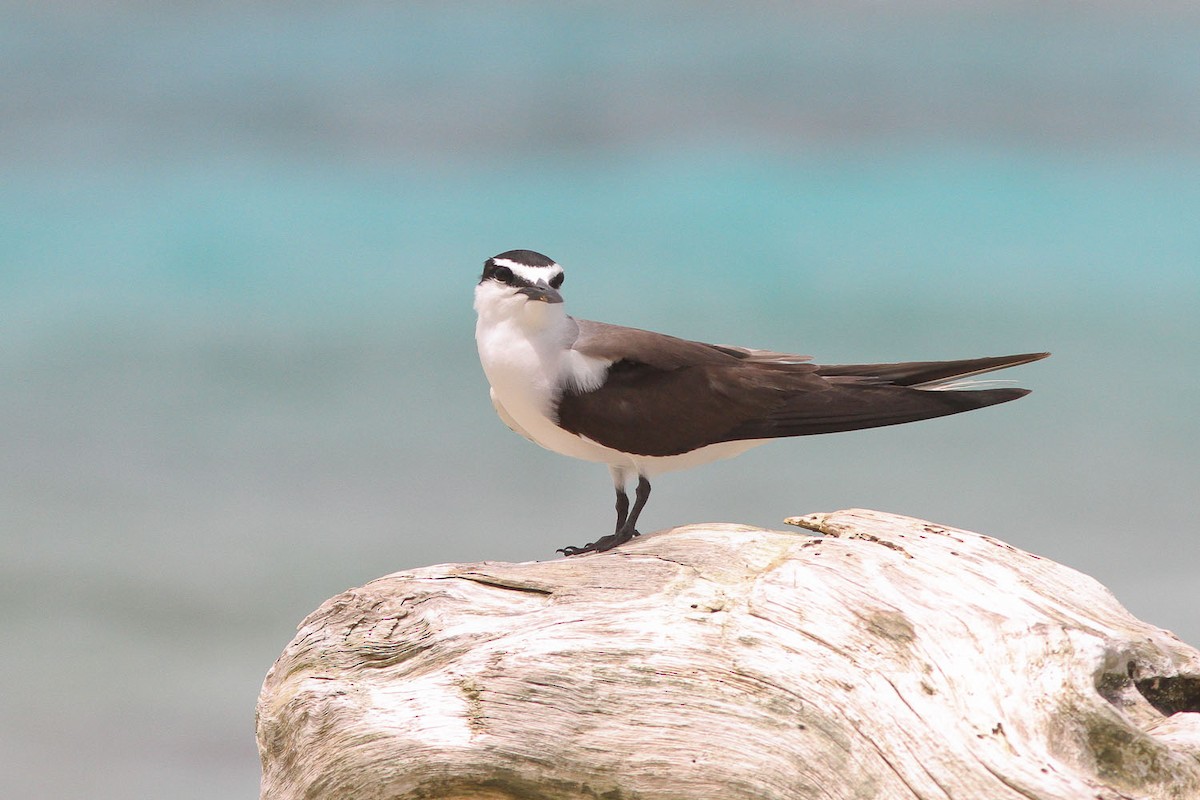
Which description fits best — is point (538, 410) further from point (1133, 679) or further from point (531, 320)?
point (1133, 679)

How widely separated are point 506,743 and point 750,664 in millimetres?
947

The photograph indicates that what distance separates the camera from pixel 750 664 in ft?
14.0

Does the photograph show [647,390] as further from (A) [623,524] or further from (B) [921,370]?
(B) [921,370]

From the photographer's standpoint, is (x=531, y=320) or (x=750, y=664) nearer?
(x=750, y=664)

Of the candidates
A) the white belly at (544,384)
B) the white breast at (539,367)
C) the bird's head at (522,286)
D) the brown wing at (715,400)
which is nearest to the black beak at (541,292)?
the bird's head at (522,286)

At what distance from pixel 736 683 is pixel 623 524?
1.32m

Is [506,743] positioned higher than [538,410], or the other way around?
[538,410]

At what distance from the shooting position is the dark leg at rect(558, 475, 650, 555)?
5250 mm

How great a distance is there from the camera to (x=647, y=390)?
5.24m

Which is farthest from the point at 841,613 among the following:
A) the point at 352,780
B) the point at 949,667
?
the point at 352,780

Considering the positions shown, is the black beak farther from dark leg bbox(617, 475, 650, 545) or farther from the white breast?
dark leg bbox(617, 475, 650, 545)

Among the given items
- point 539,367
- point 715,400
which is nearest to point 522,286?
point 539,367

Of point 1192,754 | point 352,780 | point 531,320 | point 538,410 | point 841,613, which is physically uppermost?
point 531,320

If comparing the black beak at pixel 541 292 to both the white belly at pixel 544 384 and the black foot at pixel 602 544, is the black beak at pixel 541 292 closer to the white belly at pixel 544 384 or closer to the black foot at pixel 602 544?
the white belly at pixel 544 384
